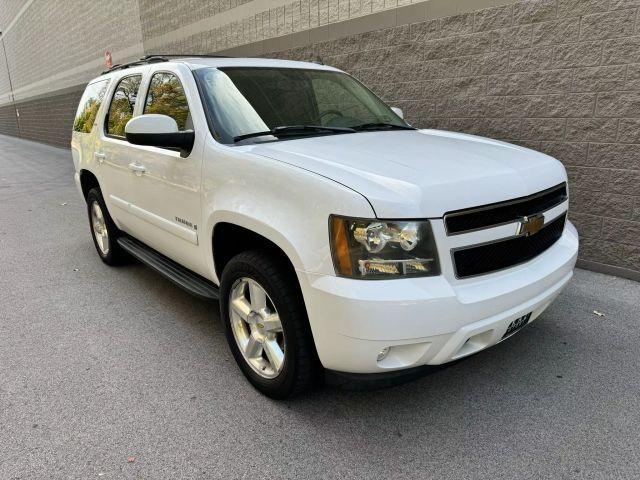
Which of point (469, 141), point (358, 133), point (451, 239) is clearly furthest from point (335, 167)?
point (469, 141)

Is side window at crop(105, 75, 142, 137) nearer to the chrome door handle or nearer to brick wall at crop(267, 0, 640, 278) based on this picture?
the chrome door handle

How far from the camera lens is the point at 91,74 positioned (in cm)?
1839

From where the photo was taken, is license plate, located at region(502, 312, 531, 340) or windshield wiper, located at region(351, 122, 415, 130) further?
windshield wiper, located at region(351, 122, 415, 130)

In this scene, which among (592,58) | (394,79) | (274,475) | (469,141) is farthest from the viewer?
(394,79)

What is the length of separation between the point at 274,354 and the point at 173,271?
4.59ft

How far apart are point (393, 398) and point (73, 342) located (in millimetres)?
2315

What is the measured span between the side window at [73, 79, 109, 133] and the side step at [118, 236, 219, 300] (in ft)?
4.42

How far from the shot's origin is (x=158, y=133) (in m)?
3.11

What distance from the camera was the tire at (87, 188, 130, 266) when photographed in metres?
5.05

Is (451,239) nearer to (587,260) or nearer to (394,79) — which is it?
(587,260)

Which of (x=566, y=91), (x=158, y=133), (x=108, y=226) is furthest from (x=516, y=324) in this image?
(x=108, y=226)

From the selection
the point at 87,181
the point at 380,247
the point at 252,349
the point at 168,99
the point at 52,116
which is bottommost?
the point at 52,116

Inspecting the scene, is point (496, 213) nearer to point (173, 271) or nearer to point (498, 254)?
point (498, 254)

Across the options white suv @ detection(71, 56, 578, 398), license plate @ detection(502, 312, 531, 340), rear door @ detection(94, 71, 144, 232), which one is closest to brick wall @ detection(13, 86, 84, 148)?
rear door @ detection(94, 71, 144, 232)
